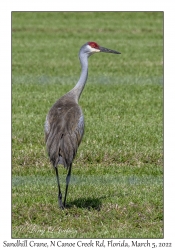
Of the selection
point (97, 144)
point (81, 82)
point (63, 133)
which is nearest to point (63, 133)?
point (63, 133)

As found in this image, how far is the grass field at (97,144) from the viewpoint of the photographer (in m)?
7.18

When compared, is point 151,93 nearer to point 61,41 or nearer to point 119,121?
point 119,121

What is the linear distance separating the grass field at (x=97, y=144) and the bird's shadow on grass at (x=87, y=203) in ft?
0.04

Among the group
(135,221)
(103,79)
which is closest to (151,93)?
(103,79)

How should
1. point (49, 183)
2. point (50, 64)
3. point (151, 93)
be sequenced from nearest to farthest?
point (49, 183) → point (151, 93) → point (50, 64)

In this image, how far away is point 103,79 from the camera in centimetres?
1612

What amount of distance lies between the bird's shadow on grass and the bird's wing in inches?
20.6

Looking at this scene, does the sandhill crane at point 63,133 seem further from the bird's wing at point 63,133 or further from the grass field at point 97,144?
the grass field at point 97,144

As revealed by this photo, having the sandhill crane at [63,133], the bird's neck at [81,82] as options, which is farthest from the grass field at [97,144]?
Answer: the bird's neck at [81,82]

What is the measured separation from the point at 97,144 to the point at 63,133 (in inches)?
98.6

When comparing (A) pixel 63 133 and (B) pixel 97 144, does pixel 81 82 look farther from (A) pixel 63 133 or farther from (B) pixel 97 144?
(B) pixel 97 144

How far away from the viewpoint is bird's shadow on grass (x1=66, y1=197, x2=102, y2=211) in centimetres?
750

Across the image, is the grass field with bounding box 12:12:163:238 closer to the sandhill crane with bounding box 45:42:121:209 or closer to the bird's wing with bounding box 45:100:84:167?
the sandhill crane with bounding box 45:42:121:209

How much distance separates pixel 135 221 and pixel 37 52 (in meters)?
13.3
